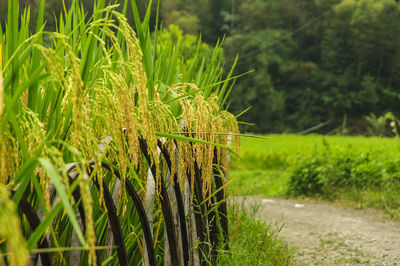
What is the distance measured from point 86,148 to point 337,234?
4.51m

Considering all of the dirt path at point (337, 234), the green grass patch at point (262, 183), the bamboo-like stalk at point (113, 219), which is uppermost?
the bamboo-like stalk at point (113, 219)

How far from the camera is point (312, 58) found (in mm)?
42500

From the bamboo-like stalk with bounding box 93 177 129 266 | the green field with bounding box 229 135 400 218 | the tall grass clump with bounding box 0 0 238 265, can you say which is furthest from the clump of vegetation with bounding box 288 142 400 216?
the bamboo-like stalk with bounding box 93 177 129 266

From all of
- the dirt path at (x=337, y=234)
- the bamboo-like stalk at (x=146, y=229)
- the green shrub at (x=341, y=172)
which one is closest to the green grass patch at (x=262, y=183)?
the green shrub at (x=341, y=172)

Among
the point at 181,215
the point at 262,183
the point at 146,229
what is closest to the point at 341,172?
the point at 262,183

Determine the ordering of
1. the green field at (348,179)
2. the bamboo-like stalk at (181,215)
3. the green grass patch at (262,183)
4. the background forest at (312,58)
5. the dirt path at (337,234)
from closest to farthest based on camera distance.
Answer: the bamboo-like stalk at (181,215) < the dirt path at (337,234) < the green field at (348,179) < the green grass patch at (262,183) < the background forest at (312,58)

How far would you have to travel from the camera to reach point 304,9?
43344 millimetres

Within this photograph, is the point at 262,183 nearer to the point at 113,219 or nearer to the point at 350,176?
the point at 350,176

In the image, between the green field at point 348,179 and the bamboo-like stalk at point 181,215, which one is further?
the green field at point 348,179

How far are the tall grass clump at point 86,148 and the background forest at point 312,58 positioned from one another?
34150 millimetres

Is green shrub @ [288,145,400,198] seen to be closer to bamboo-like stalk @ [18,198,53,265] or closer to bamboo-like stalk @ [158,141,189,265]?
bamboo-like stalk @ [158,141,189,265]

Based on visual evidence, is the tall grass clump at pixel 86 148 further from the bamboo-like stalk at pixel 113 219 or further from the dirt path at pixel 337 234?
the dirt path at pixel 337 234

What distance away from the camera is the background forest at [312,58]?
38.0 metres

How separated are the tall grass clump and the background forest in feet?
112
